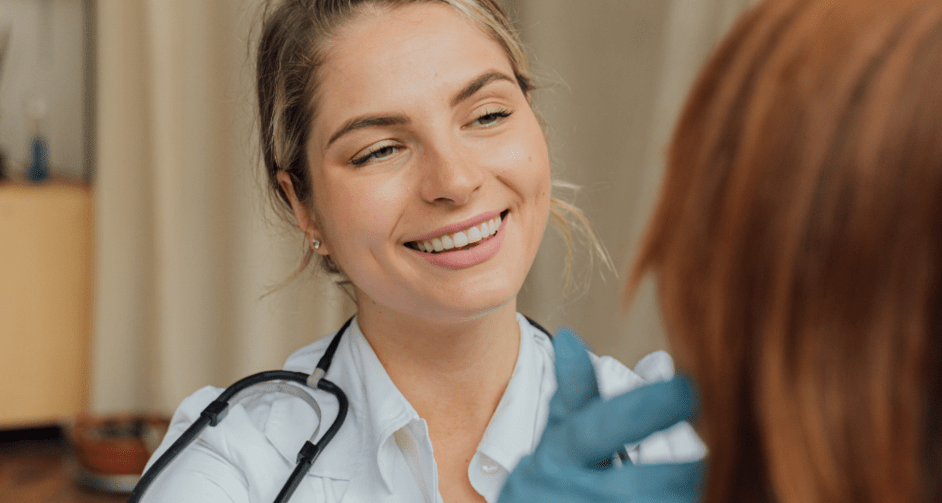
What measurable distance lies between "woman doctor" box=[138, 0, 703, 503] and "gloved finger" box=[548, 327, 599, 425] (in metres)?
0.37

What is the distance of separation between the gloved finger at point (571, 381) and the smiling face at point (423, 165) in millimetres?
390

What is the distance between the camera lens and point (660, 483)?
16.6 inches

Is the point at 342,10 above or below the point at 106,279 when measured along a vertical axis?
above

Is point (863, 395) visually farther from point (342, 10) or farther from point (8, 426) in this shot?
point (8, 426)

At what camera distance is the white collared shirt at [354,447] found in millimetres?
866

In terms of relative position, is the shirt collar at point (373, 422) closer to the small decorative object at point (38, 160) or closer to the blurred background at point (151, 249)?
the blurred background at point (151, 249)

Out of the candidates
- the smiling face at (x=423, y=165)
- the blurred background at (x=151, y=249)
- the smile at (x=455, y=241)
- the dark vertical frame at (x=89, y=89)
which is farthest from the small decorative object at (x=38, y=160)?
the smile at (x=455, y=241)

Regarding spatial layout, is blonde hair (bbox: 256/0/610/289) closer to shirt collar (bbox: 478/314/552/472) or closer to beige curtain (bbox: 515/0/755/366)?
shirt collar (bbox: 478/314/552/472)

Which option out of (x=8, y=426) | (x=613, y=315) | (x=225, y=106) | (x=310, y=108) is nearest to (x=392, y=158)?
(x=310, y=108)

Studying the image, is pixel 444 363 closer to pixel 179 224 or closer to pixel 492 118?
pixel 492 118

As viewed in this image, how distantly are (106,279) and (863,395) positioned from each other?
2901 mm

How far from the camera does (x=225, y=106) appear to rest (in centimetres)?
266

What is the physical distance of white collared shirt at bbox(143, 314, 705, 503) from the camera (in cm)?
87

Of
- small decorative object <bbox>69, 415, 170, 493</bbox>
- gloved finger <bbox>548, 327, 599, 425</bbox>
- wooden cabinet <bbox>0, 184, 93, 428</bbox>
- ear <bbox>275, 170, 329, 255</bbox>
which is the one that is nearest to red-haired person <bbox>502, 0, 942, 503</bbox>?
gloved finger <bbox>548, 327, 599, 425</bbox>
